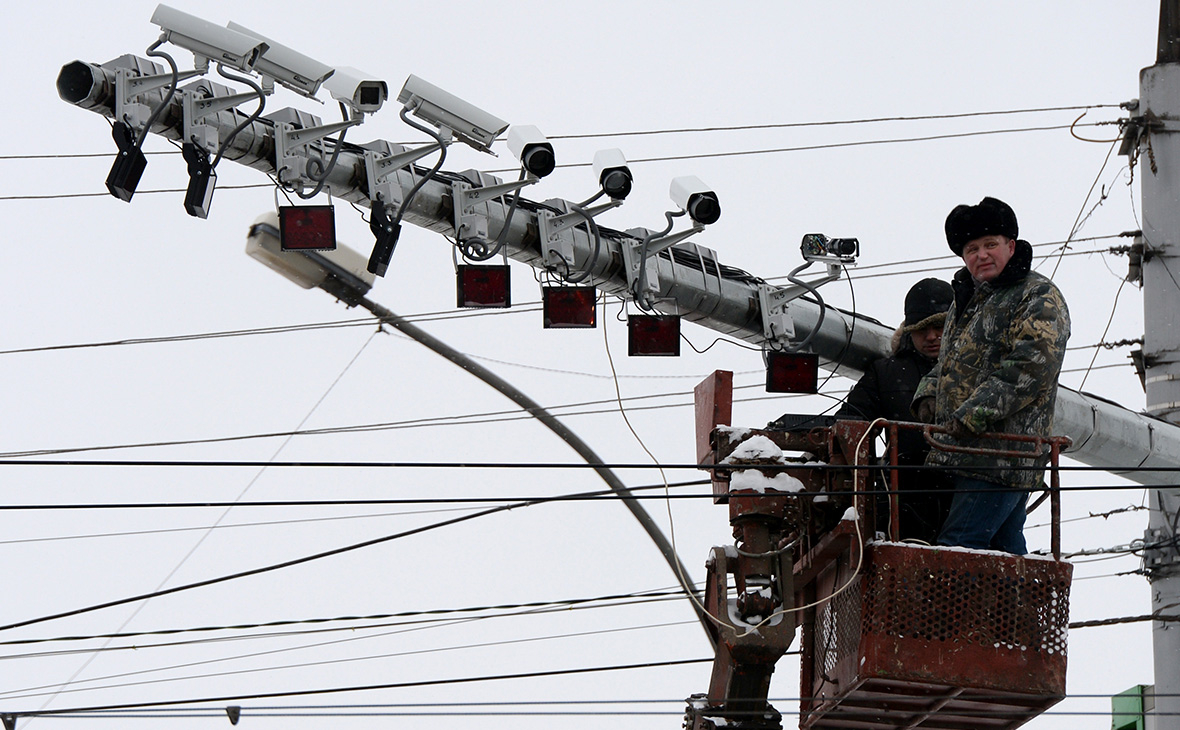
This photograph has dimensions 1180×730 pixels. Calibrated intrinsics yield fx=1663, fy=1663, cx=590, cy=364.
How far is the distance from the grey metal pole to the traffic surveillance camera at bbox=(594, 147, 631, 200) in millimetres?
5098

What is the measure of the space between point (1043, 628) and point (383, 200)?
5.13m

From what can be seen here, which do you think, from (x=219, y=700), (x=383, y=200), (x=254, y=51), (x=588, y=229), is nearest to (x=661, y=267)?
(x=588, y=229)

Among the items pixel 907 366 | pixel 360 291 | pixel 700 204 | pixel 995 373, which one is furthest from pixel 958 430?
pixel 360 291

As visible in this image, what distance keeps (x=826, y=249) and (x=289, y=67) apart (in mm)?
4061

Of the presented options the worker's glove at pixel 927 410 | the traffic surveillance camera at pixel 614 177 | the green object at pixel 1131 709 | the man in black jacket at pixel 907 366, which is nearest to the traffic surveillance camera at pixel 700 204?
the traffic surveillance camera at pixel 614 177

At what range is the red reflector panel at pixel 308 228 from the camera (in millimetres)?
10211

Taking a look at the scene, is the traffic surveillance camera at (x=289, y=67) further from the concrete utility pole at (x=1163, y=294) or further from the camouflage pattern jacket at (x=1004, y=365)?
the concrete utility pole at (x=1163, y=294)

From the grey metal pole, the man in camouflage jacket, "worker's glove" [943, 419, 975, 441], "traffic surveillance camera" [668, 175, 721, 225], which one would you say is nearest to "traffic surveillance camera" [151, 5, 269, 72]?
"traffic surveillance camera" [668, 175, 721, 225]

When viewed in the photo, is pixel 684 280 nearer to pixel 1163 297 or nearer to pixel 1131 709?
pixel 1163 297

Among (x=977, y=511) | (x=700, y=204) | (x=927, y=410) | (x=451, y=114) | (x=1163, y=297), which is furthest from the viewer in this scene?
(x=1163, y=297)

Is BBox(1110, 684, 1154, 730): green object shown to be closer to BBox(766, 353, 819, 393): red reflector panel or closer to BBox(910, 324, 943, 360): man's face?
BBox(766, 353, 819, 393): red reflector panel

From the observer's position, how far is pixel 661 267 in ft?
38.5

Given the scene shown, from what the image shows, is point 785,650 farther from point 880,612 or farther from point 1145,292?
point 1145,292

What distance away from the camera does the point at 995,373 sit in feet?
25.8
